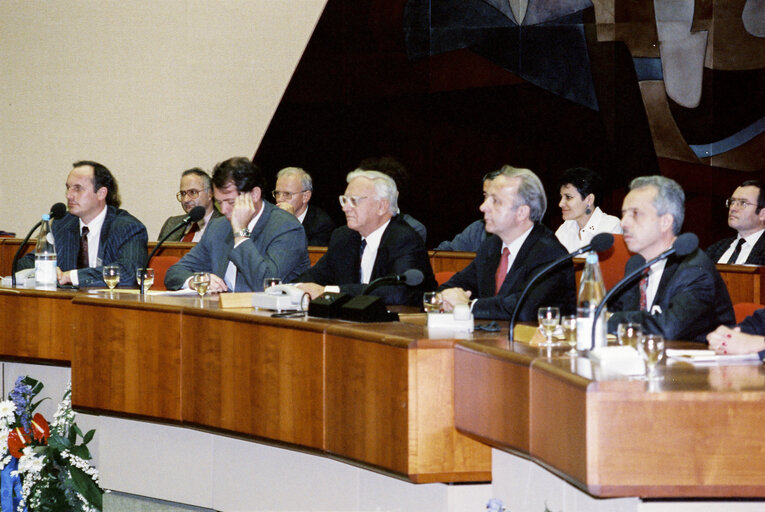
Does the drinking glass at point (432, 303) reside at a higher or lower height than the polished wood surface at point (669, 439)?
higher

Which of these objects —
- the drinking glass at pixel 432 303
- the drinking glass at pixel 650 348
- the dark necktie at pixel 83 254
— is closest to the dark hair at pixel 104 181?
the dark necktie at pixel 83 254

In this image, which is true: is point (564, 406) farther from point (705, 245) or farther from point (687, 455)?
point (705, 245)

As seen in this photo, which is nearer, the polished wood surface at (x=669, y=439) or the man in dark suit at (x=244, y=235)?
the polished wood surface at (x=669, y=439)

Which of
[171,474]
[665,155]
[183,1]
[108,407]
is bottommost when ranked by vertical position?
[171,474]

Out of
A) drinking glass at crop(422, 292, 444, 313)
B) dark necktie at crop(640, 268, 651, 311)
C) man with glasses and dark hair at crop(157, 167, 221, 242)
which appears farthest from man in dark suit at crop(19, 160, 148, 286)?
dark necktie at crop(640, 268, 651, 311)

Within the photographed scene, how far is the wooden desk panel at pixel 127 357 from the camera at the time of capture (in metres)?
3.36

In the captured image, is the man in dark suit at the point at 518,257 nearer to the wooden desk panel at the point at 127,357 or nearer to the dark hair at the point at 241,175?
the wooden desk panel at the point at 127,357

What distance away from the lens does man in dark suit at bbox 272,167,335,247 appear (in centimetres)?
625

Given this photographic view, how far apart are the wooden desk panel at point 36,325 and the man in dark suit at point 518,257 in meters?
1.50

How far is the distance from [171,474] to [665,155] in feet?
15.4

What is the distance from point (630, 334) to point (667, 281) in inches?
34.0

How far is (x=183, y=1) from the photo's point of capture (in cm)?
835

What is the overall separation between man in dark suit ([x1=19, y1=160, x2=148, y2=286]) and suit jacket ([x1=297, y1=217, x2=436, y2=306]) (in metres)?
0.91

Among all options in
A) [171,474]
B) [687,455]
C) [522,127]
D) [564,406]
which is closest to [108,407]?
[171,474]
